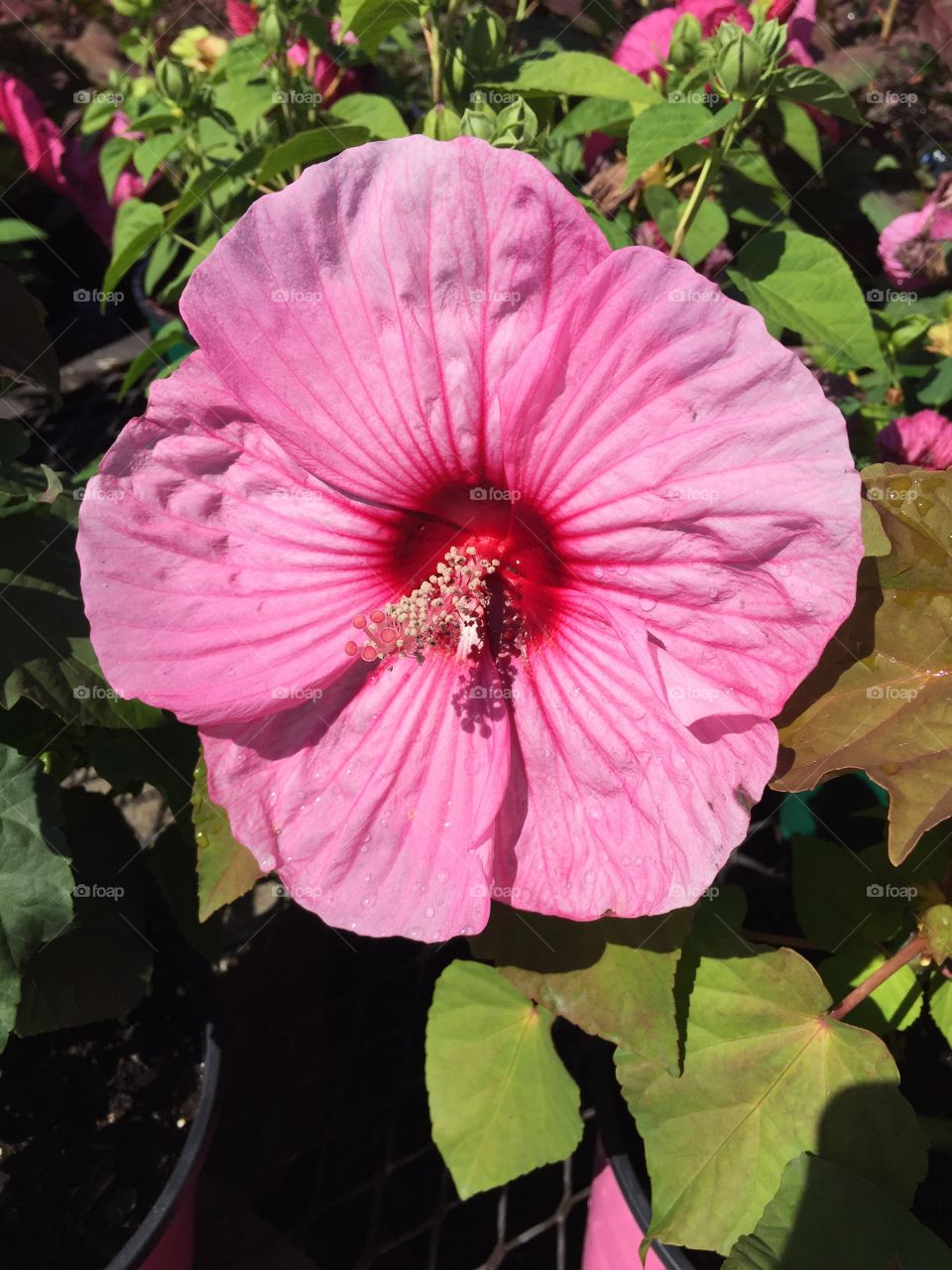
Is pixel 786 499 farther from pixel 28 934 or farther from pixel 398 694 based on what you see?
pixel 28 934

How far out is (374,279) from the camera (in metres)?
0.73

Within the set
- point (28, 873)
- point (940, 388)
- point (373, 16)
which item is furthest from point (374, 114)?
point (28, 873)

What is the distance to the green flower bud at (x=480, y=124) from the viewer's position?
968 millimetres

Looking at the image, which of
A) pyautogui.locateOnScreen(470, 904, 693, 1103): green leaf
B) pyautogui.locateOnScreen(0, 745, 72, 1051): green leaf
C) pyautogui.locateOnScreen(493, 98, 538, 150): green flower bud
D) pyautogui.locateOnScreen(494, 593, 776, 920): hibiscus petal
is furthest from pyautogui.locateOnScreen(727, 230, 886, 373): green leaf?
pyautogui.locateOnScreen(0, 745, 72, 1051): green leaf

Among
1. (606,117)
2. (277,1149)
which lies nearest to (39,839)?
(277,1149)

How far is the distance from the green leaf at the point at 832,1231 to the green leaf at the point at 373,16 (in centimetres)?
124

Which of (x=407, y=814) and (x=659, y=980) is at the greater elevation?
(x=407, y=814)

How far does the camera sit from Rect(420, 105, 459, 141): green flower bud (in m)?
1.09

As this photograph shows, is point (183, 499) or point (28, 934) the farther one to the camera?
point (28, 934)

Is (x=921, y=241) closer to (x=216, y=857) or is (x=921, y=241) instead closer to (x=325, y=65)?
(x=325, y=65)

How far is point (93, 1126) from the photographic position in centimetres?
131

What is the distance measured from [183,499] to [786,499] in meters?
0.47

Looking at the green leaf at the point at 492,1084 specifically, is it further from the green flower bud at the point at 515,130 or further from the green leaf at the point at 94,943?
the green flower bud at the point at 515,130

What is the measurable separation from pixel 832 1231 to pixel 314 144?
3.87ft
